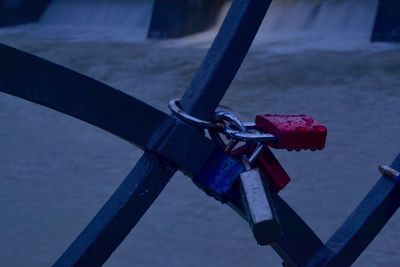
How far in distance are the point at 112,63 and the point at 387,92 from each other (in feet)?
5.97

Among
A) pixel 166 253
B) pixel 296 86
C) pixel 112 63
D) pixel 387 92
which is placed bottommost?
pixel 112 63

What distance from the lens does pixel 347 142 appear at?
2.48 metres

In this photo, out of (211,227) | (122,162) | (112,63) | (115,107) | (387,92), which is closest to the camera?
(115,107)

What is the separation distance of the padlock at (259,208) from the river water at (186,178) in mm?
1042

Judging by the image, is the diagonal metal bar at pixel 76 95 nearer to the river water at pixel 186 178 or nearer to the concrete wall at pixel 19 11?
the river water at pixel 186 178

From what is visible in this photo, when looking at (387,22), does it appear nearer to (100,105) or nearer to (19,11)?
(19,11)

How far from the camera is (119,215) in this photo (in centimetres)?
62

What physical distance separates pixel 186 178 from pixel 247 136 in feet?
5.31

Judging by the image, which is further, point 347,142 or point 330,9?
point 330,9

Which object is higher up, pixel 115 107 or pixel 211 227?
pixel 115 107

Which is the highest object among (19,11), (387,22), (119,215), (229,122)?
(387,22)

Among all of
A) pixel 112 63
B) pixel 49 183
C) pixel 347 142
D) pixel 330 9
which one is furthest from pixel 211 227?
pixel 330 9

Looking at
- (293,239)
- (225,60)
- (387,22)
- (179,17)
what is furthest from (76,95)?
(179,17)

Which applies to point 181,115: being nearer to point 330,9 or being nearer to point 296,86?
point 296,86
